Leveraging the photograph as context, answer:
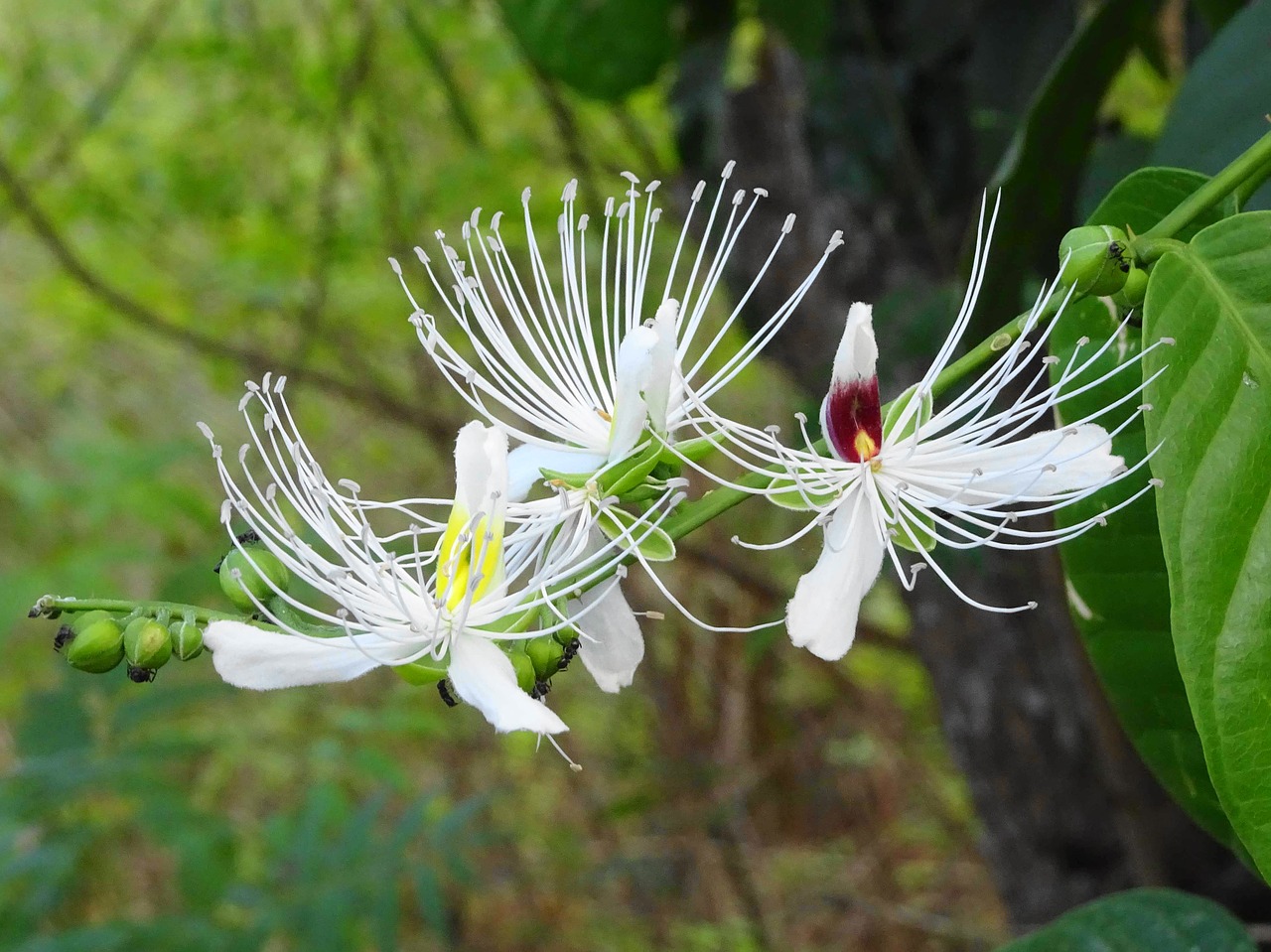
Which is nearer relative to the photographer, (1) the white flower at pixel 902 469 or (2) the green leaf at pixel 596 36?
(1) the white flower at pixel 902 469

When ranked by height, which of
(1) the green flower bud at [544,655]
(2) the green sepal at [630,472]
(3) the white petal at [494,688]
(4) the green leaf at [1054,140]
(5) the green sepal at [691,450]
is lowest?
(3) the white petal at [494,688]

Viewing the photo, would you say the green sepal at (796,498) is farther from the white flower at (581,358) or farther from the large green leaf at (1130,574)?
the large green leaf at (1130,574)

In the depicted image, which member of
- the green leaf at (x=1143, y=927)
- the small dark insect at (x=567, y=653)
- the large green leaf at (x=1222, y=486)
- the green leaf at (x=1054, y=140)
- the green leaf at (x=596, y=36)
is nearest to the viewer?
the large green leaf at (x=1222, y=486)

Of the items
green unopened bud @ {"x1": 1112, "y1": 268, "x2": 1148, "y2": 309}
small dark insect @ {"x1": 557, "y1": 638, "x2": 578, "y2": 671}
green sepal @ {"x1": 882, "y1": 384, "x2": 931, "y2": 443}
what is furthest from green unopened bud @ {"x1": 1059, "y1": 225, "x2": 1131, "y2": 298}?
small dark insect @ {"x1": 557, "y1": 638, "x2": 578, "y2": 671}

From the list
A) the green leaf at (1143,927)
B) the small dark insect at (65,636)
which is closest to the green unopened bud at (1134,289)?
the green leaf at (1143,927)

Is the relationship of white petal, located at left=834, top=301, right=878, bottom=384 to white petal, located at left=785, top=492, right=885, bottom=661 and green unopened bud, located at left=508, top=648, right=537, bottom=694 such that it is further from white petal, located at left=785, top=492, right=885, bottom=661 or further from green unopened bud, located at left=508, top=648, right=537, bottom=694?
green unopened bud, located at left=508, top=648, right=537, bottom=694

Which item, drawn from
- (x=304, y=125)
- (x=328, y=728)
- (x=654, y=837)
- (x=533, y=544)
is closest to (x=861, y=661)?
(x=654, y=837)

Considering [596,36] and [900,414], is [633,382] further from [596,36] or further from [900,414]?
[596,36]

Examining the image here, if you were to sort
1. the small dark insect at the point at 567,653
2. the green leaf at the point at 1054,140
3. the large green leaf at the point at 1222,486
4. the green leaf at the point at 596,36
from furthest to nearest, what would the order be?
1. the green leaf at the point at 596,36
2. the green leaf at the point at 1054,140
3. the small dark insect at the point at 567,653
4. the large green leaf at the point at 1222,486

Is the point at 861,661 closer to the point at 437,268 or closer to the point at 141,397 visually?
the point at 437,268
